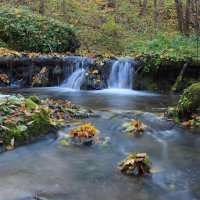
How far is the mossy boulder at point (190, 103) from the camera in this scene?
8.77 meters

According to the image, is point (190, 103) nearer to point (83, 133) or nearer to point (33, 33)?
point (83, 133)

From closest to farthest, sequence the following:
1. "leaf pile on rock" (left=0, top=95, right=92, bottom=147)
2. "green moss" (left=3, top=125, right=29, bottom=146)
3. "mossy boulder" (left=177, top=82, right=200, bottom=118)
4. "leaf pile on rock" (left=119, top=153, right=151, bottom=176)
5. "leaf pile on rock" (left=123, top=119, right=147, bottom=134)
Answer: "leaf pile on rock" (left=119, top=153, right=151, bottom=176) < "green moss" (left=3, top=125, right=29, bottom=146) < "leaf pile on rock" (left=0, top=95, right=92, bottom=147) < "leaf pile on rock" (left=123, top=119, right=147, bottom=134) < "mossy boulder" (left=177, top=82, right=200, bottom=118)

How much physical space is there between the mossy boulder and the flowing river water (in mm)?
523

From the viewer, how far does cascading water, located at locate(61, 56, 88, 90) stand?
51.9ft

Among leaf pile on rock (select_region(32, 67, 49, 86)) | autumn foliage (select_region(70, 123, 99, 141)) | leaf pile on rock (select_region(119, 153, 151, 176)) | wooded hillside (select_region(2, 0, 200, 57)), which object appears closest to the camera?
leaf pile on rock (select_region(119, 153, 151, 176))

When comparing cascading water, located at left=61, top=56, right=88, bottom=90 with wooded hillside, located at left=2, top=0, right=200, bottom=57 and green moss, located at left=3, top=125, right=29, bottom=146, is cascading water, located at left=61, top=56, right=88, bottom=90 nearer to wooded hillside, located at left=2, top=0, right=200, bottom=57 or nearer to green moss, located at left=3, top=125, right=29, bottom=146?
wooded hillside, located at left=2, top=0, right=200, bottom=57

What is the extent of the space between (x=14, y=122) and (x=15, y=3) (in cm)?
2039

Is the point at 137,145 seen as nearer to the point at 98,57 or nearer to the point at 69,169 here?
the point at 69,169

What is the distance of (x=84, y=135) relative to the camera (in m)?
7.14

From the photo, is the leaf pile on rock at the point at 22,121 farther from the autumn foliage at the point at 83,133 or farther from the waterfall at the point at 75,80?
the waterfall at the point at 75,80

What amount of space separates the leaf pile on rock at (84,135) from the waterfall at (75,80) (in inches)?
325

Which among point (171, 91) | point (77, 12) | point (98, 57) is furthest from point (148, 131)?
point (77, 12)

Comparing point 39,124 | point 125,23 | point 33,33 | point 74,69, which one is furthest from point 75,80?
point 125,23

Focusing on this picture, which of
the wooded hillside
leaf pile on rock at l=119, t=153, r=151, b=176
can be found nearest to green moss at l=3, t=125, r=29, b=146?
leaf pile on rock at l=119, t=153, r=151, b=176
